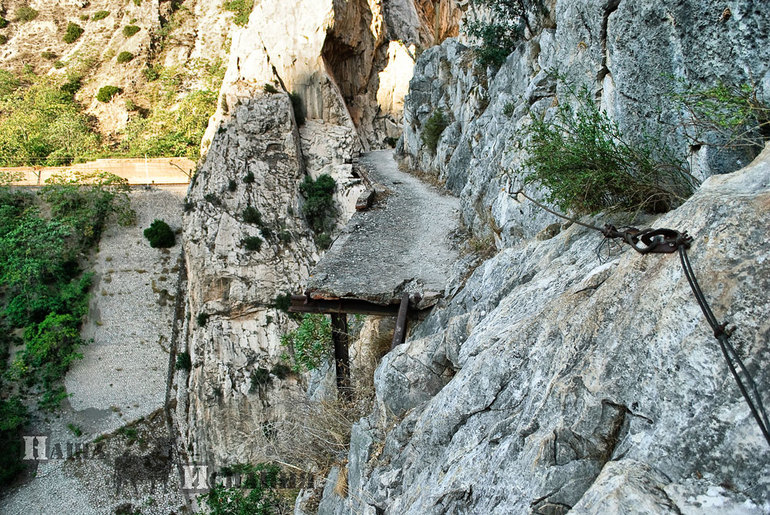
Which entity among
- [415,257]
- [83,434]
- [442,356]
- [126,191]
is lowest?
[83,434]

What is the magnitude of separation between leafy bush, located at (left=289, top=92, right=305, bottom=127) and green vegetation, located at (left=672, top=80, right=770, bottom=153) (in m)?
21.2

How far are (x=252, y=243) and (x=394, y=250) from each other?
35.9 ft

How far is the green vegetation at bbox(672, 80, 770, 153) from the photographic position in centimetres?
286

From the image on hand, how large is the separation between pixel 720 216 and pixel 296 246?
60.4 ft

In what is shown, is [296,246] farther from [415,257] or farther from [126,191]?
[415,257]

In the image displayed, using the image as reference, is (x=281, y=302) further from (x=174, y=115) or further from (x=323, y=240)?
(x=174, y=115)

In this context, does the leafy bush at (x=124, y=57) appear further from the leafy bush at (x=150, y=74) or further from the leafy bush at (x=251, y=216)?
the leafy bush at (x=251, y=216)

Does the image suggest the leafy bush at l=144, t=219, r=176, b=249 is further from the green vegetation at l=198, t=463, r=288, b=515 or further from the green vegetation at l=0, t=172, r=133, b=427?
the green vegetation at l=198, t=463, r=288, b=515

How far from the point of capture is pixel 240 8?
30.0 meters

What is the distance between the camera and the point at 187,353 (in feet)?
59.9

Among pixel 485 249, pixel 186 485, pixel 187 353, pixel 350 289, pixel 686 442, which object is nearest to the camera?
pixel 686 442

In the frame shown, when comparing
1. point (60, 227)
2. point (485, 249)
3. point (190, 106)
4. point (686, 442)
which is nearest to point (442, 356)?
point (686, 442)

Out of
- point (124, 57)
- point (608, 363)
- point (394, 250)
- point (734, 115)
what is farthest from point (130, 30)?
point (608, 363)

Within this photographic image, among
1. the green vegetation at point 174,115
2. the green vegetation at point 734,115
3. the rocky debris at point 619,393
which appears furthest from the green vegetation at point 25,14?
the green vegetation at point 734,115
